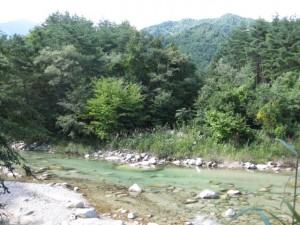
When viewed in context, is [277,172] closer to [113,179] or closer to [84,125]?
[113,179]

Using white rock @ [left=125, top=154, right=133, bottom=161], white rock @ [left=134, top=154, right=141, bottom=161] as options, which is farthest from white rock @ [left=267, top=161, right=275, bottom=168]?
white rock @ [left=125, top=154, right=133, bottom=161]

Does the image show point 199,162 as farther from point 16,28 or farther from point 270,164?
point 16,28

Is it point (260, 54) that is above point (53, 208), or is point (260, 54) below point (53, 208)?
above

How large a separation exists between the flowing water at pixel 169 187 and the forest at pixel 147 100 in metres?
2.18

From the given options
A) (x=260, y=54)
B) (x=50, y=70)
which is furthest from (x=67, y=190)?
(x=260, y=54)

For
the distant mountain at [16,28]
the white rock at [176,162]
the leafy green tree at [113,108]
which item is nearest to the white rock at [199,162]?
the white rock at [176,162]

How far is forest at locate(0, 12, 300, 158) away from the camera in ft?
51.9

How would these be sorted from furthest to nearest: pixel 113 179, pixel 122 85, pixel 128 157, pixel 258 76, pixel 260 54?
pixel 258 76
pixel 260 54
pixel 122 85
pixel 128 157
pixel 113 179

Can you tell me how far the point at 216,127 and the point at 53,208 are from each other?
994cm

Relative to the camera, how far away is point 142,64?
21297mm

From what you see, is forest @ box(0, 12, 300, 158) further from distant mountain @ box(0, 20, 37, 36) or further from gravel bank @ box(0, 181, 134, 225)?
gravel bank @ box(0, 181, 134, 225)

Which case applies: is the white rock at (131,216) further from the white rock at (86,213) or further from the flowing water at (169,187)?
the white rock at (86,213)

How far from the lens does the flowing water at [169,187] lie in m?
8.19

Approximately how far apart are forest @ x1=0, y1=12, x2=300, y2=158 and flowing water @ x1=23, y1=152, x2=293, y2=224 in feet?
7.14
